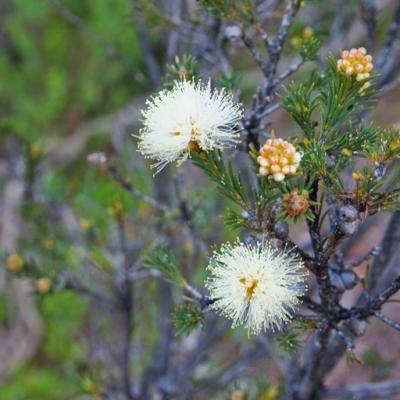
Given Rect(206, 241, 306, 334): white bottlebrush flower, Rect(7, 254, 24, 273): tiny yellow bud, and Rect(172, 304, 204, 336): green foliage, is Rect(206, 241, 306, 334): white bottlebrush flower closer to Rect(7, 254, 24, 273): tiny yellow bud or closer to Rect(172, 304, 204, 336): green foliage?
Rect(172, 304, 204, 336): green foliage

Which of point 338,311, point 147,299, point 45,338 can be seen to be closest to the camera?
point 338,311

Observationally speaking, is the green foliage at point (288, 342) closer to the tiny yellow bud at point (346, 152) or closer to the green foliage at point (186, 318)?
the green foliage at point (186, 318)

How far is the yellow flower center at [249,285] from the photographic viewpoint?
833 mm

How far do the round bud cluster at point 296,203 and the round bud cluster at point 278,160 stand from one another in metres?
0.03

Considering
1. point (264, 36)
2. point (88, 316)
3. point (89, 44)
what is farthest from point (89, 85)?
point (264, 36)

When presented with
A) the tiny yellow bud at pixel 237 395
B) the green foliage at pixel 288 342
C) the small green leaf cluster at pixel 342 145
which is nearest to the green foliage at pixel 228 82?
the small green leaf cluster at pixel 342 145

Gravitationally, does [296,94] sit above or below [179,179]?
below

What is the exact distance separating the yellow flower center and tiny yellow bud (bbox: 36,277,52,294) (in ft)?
2.36

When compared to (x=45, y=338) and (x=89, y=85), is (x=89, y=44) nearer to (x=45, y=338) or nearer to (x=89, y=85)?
(x=89, y=85)

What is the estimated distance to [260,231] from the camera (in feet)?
2.73

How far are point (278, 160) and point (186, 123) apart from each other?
0.50 feet

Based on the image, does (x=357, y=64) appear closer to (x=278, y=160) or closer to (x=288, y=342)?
(x=278, y=160)

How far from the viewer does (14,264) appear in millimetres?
1424

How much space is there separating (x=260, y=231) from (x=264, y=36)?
0.40 meters
